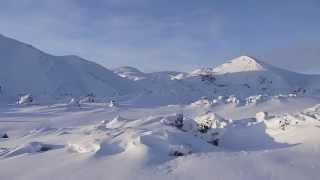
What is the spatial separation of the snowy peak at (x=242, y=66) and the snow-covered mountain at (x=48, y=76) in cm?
3126

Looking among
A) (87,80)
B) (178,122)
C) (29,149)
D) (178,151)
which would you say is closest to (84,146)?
(29,149)

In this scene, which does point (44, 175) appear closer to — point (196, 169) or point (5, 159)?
point (5, 159)

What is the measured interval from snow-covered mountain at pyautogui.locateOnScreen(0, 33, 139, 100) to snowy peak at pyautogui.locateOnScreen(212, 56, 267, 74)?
31256mm

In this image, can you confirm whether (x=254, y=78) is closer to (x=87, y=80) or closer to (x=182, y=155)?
(x=87, y=80)

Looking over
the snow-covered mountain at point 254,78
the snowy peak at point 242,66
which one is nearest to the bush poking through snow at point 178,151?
the snow-covered mountain at point 254,78

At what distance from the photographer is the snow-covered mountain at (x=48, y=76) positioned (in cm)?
8600

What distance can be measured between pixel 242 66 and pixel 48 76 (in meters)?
54.7

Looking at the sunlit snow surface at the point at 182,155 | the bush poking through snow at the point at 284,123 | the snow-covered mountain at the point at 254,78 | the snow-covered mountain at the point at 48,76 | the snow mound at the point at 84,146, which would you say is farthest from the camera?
the snow-covered mountain at the point at 254,78

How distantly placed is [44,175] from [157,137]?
6.64ft

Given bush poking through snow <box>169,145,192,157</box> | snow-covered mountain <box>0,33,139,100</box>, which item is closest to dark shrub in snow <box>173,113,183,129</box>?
bush poking through snow <box>169,145,192,157</box>

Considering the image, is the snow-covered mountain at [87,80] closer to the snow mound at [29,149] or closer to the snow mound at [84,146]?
the snow mound at [29,149]

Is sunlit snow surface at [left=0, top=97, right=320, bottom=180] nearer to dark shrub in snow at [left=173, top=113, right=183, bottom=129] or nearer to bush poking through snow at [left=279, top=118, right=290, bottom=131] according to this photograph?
bush poking through snow at [left=279, top=118, right=290, bottom=131]

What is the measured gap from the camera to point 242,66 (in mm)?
135750

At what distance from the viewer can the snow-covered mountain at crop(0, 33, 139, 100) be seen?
86000 mm
